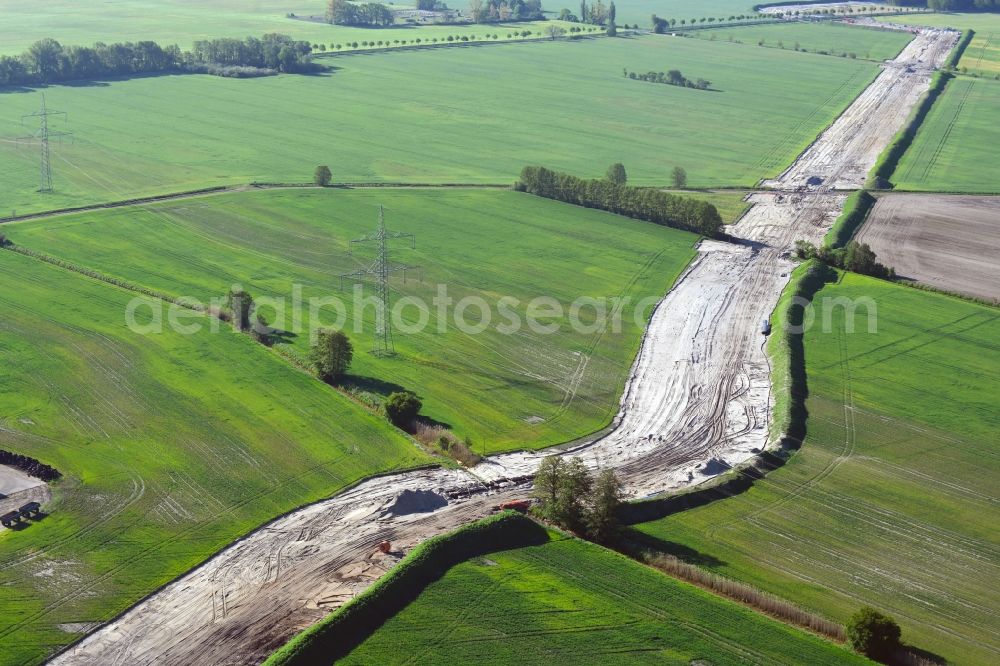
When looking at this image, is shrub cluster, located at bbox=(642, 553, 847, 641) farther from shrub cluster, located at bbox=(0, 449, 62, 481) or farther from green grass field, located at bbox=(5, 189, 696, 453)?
shrub cluster, located at bbox=(0, 449, 62, 481)

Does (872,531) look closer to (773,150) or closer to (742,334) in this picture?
(742,334)

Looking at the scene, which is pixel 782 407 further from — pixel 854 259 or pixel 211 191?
pixel 211 191

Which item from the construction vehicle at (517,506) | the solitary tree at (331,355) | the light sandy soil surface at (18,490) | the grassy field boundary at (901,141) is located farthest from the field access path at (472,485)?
the grassy field boundary at (901,141)

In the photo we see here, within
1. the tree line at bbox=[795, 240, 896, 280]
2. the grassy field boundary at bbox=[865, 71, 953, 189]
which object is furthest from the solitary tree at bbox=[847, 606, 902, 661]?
the grassy field boundary at bbox=[865, 71, 953, 189]

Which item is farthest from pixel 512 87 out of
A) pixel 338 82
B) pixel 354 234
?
pixel 354 234

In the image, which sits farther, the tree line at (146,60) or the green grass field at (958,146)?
the tree line at (146,60)

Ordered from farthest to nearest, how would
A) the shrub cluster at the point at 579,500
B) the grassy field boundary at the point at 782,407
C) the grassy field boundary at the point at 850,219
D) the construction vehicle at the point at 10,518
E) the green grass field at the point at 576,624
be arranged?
the grassy field boundary at the point at 850,219, the grassy field boundary at the point at 782,407, the shrub cluster at the point at 579,500, the construction vehicle at the point at 10,518, the green grass field at the point at 576,624

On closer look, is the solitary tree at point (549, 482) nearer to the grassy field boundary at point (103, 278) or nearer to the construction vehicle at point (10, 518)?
the construction vehicle at point (10, 518)

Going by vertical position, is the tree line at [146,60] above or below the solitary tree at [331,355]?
above
